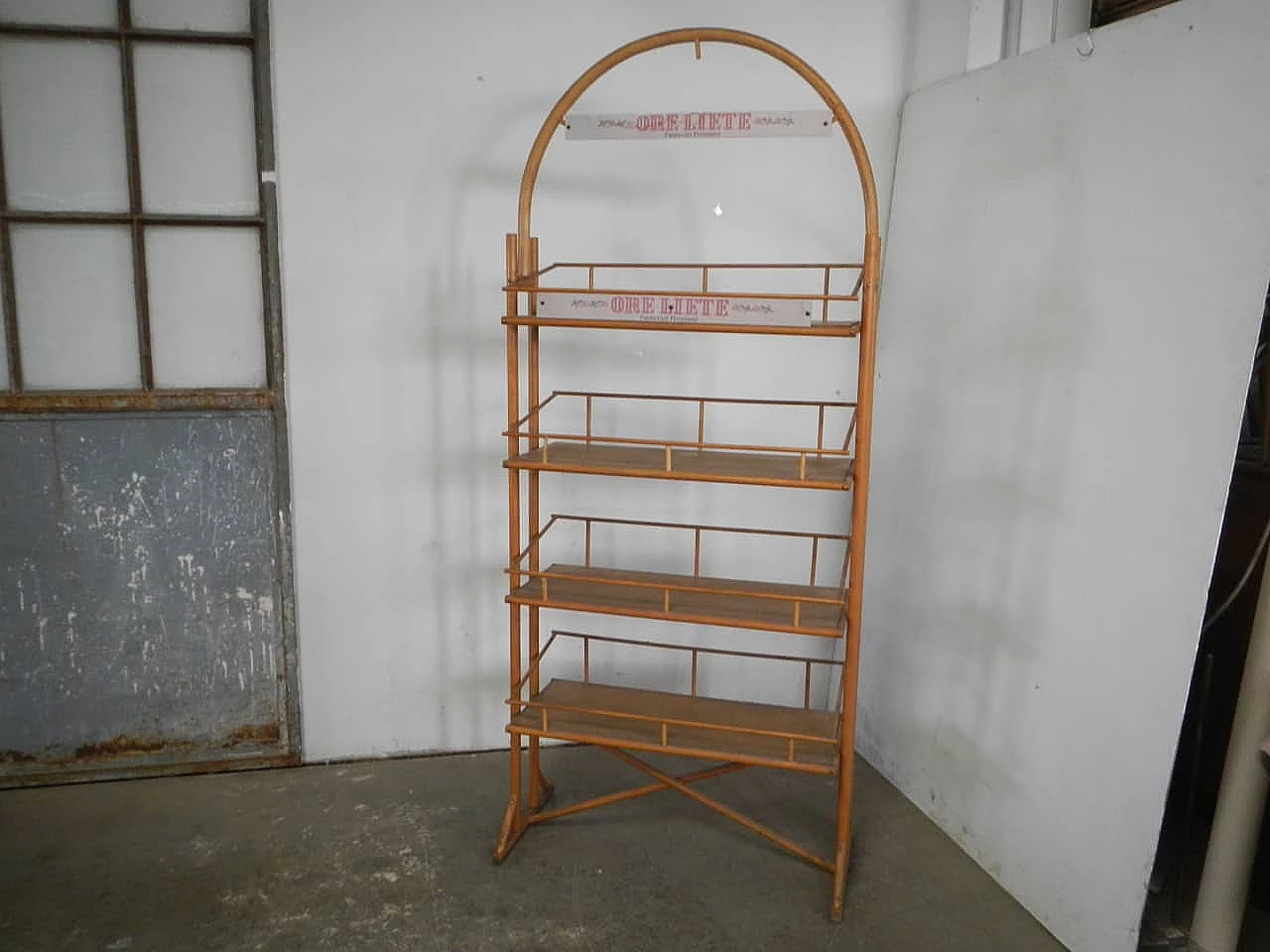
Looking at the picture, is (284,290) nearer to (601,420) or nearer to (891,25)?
(601,420)

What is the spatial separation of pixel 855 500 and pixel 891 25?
1.48 m

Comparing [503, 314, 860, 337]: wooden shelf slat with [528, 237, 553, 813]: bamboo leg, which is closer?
[503, 314, 860, 337]: wooden shelf slat

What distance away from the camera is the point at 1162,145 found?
1757 millimetres

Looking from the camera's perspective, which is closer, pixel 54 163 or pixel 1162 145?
pixel 1162 145

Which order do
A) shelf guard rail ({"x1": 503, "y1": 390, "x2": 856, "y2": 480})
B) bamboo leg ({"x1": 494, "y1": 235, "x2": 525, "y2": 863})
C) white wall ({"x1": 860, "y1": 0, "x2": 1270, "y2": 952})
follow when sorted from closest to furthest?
white wall ({"x1": 860, "y1": 0, "x2": 1270, "y2": 952}) → shelf guard rail ({"x1": 503, "y1": 390, "x2": 856, "y2": 480}) → bamboo leg ({"x1": 494, "y1": 235, "x2": 525, "y2": 863})

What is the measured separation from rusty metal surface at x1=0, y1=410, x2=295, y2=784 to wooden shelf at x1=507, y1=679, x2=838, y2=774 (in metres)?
0.99

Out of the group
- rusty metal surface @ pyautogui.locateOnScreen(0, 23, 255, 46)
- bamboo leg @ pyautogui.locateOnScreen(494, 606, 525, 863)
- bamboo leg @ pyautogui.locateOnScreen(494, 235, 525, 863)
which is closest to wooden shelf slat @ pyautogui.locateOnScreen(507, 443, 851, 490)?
bamboo leg @ pyautogui.locateOnScreen(494, 235, 525, 863)

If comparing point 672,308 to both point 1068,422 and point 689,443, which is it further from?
point 1068,422

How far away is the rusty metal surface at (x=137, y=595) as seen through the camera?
2502 mm

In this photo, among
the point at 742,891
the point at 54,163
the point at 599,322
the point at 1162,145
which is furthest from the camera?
the point at 54,163

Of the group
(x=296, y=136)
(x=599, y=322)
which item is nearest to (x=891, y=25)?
(x=599, y=322)

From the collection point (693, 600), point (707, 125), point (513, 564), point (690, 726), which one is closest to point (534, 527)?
point (513, 564)

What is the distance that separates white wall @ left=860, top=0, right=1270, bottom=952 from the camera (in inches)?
66.1

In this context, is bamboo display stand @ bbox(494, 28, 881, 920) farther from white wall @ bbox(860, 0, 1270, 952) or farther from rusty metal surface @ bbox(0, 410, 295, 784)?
rusty metal surface @ bbox(0, 410, 295, 784)
